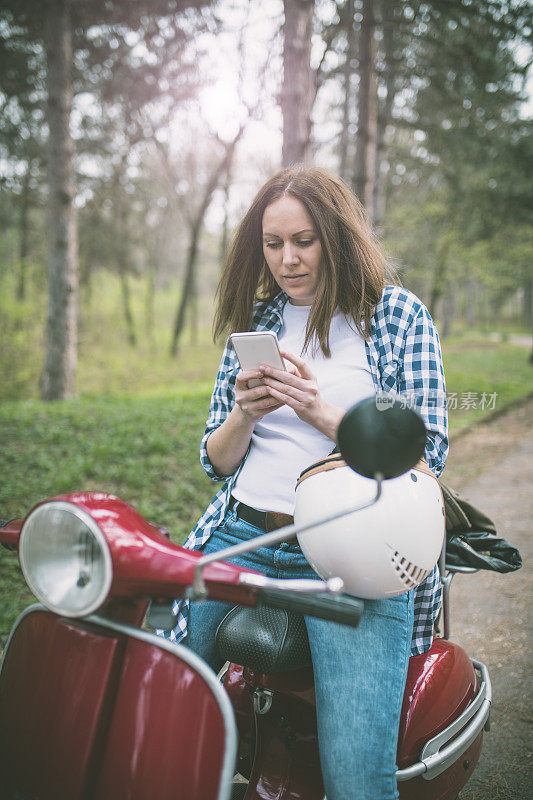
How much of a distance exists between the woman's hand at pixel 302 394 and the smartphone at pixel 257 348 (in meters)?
0.02

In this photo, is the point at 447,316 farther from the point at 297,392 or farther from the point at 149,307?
the point at 297,392

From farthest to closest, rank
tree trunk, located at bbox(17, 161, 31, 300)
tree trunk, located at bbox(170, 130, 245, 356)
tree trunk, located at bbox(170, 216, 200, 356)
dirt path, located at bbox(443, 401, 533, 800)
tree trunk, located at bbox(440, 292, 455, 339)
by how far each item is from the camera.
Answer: tree trunk, located at bbox(440, 292, 455, 339), tree trunk, located at bbox(170, 216, 200, 356), tree trunk, located at bbox(170, 130, 245, 356), tree trunk, located at bbox(17, 161, 31, 300), dirt path, located at bbox(443, 401, 533, 800)

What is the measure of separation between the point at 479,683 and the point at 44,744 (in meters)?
1.35

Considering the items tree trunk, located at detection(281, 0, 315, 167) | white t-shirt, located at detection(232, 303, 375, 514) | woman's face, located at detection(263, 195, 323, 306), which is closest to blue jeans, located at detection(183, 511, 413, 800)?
white t-shirt, located at detection(232, 303, 375, 514)

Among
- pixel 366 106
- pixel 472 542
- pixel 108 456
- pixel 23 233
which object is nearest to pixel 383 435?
pixel 472 542

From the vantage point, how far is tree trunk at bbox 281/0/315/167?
15.7 ft

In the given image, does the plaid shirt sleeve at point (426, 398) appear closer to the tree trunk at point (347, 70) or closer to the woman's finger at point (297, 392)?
the woman's finger at point (297, 392)

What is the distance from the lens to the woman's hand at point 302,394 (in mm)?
1479

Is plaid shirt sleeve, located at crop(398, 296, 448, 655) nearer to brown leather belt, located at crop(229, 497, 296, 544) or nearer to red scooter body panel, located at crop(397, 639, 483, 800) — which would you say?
red scooter body panel, located at crop(397, 639, 483, 800)

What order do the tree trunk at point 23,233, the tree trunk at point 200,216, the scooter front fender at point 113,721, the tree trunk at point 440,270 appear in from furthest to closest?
the tree trunk at point 440,270 < the tree trunk at point 200,216 < the tree trunk at point 23,233 < the scooter front fender at point 113,721

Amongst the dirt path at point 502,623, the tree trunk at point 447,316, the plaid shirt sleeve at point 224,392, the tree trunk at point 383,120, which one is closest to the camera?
the plaid shirt sleeve at point 224,392

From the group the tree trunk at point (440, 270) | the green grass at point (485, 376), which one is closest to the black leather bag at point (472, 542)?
the green grass at point (485, 376)

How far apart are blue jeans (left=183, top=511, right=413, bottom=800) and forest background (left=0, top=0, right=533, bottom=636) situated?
Answer: 719mm

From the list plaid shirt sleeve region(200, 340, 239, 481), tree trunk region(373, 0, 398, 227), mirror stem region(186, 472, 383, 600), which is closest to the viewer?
mirror stem region(186, 472, 383, 600)
